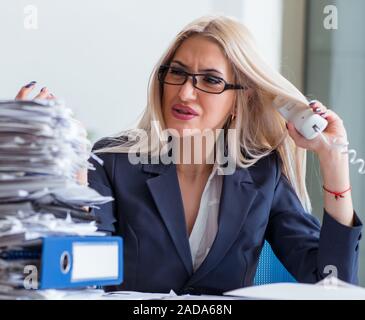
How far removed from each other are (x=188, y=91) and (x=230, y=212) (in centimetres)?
33

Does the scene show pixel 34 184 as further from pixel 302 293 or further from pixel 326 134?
pixel 326 134

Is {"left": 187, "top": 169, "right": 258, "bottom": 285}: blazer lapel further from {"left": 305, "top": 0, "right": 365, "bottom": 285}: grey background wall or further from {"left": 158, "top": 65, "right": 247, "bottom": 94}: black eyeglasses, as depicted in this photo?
{"left": 305, "top": 0, "right": 365, "bottom": 285}: grey background wall

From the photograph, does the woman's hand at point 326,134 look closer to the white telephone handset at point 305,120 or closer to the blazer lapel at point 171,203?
the white telephone handset at point 305,120

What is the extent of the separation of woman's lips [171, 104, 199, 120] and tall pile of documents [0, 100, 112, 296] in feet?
2.38

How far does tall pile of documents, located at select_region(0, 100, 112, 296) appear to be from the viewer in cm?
94

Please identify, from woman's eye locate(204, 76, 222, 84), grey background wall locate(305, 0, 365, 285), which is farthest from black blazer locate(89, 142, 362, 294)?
grey background wall locate(305, 0, 365, 285)

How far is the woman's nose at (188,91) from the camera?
1.72 metres

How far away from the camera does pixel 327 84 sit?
11.3ft

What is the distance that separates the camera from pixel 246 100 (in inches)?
75.4

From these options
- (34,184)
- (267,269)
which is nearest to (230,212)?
(267,269)

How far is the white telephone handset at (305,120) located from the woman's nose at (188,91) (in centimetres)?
24

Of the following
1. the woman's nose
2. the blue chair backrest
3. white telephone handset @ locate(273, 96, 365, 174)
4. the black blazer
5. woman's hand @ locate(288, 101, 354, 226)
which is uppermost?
the woman's nose
